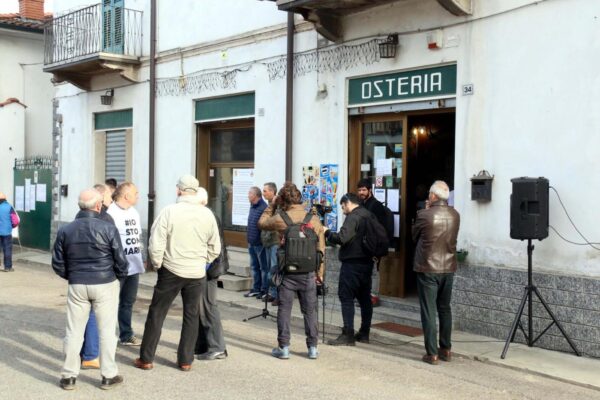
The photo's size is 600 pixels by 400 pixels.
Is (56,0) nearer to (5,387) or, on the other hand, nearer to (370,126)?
(370,126)

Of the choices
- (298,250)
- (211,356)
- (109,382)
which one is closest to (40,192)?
(211,356)

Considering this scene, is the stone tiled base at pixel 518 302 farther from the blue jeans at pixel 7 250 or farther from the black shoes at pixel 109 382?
the blue jeans at pixel 7 250

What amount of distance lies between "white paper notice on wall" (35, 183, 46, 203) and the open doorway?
1098cm

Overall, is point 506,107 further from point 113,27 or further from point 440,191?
point 113,27

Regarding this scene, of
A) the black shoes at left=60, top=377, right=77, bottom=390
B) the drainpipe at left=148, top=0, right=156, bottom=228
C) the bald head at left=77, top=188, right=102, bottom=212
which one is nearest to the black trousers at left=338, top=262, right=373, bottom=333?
the bald head at left=77, top=188, right=102, bottom=212

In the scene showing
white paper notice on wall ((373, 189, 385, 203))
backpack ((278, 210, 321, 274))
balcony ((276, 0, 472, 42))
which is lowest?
backpack ((278, 210, 321, 274))

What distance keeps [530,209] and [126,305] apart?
448 cm

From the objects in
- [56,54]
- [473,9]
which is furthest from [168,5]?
[473,9]

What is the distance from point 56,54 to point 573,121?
12.2m

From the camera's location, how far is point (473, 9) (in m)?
8.48

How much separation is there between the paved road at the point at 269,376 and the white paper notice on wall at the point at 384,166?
113 inches

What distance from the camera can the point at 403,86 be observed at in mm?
9414

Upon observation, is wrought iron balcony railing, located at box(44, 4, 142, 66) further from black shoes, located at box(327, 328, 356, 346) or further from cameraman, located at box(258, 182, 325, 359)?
black shoes, located at box(327, 328, 356, 346)

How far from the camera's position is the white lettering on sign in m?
9.03
